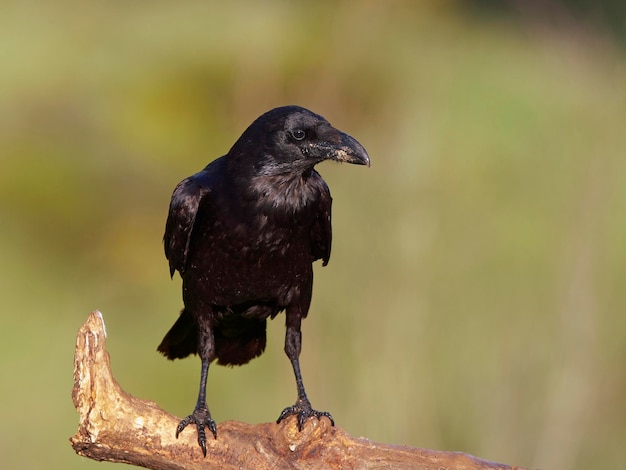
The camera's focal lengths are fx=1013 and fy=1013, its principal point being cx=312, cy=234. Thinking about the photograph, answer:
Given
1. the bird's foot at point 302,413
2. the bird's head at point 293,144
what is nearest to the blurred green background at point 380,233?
the bird's foot at point 302,413

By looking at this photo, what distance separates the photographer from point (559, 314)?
6059 millimetres

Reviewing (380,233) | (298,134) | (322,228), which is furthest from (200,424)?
(380,233)

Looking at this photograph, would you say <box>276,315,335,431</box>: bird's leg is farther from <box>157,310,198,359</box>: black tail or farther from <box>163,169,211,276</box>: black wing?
<box>163,169,211,276</box>: black wing

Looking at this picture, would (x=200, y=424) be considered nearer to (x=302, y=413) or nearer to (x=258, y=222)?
(x=302, y=413)

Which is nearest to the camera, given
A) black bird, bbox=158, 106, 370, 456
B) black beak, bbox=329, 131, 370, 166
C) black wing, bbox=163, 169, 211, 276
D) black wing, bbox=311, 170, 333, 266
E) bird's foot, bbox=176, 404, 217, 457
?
bird's foot, bbox=176, 404, 217, 457

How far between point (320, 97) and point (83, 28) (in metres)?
7.74

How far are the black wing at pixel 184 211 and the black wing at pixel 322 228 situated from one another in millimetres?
509

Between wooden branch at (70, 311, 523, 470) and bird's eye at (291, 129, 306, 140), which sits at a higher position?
bird's eye at (291, 129, 306, 140)

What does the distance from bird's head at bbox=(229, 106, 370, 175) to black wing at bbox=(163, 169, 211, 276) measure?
22cm

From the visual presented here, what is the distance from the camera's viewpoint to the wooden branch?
3.66 meters

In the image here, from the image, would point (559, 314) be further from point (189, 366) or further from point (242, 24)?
point (242, 24)

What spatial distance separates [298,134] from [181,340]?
129cm

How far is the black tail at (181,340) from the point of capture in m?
4.86

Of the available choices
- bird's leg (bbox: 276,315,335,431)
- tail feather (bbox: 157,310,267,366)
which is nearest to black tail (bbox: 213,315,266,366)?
tail feather (bbox: 157,310,267,366)
